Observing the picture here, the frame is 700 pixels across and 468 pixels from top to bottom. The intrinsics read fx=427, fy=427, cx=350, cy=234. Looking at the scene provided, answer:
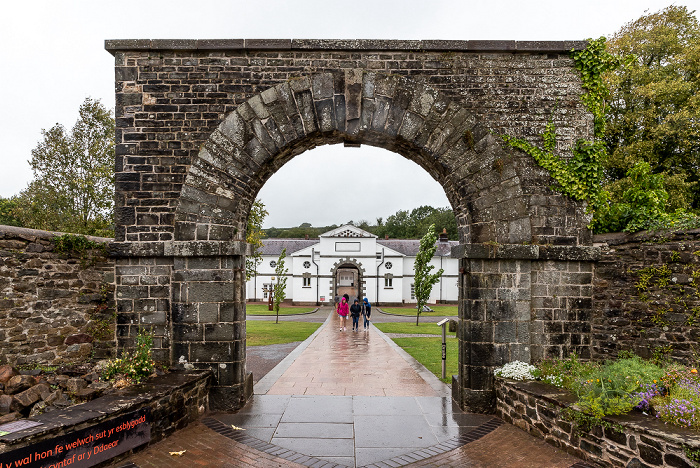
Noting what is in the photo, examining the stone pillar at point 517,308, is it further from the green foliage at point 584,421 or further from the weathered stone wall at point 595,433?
the green foliage at point 584,421

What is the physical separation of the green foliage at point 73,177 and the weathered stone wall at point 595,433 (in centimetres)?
1599

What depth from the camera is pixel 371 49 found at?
24.6 ft

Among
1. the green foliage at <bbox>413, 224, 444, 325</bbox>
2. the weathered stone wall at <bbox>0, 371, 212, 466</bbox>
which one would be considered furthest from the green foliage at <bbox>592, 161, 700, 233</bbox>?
the green foliage at <bbox>413, 224, 444, 325</bbox>

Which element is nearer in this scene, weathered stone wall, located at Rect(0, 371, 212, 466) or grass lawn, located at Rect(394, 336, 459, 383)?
weathered stone wall, located at Rect(0, 371, 212, 466)

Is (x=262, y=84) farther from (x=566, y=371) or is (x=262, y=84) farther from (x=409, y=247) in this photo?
(x=409, y=247)

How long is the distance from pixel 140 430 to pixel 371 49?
681 cm

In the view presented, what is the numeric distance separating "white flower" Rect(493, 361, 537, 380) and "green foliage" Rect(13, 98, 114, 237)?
15.5 m

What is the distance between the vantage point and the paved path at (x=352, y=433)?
5.36 metres

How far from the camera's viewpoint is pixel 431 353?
13.1m

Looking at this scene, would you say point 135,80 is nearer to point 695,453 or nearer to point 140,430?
point 140,430

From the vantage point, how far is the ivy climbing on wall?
7.40 metres

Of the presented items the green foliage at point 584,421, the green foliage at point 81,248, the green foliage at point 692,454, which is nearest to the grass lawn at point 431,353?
the green foliage at point 584,421

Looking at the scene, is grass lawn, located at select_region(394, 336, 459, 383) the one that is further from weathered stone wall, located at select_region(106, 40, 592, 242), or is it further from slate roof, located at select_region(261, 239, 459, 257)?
slate roof, located at select_region(261, 239, 459, 257)

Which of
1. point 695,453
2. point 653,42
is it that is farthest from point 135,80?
point 653,42
